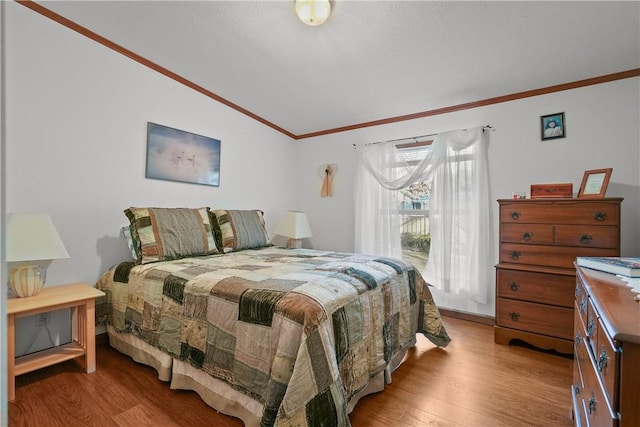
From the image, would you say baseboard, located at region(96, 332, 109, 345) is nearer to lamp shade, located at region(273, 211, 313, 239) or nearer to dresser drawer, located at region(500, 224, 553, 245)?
lamp shade, located at region(273, 211, 313, 239)

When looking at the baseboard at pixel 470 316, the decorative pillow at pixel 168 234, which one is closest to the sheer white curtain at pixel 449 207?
the baseboard at pixel 470 316

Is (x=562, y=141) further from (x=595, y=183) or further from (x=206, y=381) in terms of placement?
(x=206, y=381)

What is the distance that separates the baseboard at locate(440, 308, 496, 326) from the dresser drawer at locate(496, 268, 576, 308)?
599mm

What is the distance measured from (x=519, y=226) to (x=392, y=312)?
1.40 m

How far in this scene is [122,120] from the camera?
96.3 inches

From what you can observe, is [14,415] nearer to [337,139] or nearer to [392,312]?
[392,312]

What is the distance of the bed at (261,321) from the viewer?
1146 mm

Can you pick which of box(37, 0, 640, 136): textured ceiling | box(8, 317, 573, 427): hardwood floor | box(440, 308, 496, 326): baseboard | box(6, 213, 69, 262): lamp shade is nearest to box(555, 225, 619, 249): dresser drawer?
box(8, 317, 573, 427): hardwood floor

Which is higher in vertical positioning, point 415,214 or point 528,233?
point 415,214

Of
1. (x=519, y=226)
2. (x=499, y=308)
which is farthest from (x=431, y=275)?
(x=519, y=226)

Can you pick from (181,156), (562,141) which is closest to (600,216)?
(562,141)

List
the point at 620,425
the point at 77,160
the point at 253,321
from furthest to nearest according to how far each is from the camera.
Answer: the point at 77,160, the point at 253,321, the point at 620,425

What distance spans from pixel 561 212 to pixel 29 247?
3.68 m

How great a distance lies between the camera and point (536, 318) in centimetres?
222
